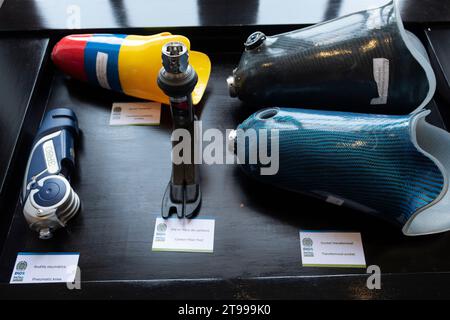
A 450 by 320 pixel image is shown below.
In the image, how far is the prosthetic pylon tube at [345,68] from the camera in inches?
28.1

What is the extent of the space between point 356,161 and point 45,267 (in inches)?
21.8

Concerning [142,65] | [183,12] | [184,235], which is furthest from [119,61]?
[184,235]

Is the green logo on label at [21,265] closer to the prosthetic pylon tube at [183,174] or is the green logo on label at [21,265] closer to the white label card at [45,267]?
the white label card at [45,267]

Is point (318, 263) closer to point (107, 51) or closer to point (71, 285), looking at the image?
point (71, 285)

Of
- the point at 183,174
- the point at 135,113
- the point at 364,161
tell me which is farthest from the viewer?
Answer: the point at 135,113

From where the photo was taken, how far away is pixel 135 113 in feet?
2.91

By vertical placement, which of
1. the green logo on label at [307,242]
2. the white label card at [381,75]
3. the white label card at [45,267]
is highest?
the white label card at [381,75]

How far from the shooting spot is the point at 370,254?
695 millimetres

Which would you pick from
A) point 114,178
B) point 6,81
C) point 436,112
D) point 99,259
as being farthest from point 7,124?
point 436,112

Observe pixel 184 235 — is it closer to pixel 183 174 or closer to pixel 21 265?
pixel 183 174

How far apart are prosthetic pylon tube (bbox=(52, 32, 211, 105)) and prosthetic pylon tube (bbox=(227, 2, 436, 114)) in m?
0.17

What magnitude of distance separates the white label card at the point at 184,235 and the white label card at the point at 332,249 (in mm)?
168

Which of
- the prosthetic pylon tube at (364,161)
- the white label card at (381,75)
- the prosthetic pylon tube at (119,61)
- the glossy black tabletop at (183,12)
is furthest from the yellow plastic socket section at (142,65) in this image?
the white label card at (381,75)
